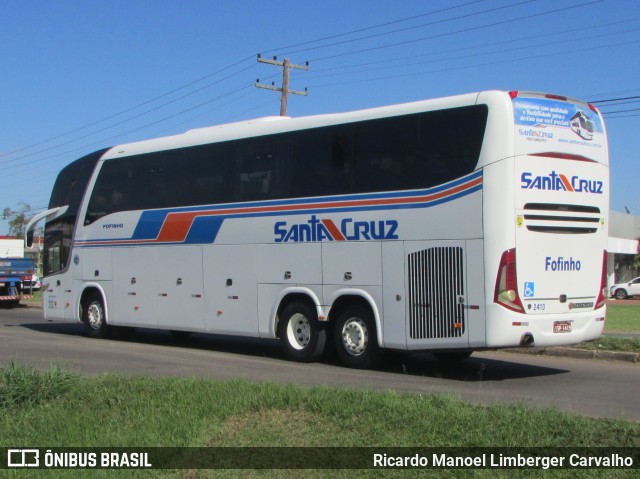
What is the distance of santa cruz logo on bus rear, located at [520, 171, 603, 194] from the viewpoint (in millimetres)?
11477

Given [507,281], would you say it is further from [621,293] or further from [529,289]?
[621,293]

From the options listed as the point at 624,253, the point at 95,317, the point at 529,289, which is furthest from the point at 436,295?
the point at 624,253

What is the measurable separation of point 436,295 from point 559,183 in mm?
2426

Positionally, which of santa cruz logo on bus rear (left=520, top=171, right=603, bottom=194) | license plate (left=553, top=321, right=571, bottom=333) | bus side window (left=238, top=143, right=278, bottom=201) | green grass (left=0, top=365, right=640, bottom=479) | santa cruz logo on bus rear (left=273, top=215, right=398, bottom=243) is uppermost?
bus side window (left=238, top=143, right=278, bottom=201)

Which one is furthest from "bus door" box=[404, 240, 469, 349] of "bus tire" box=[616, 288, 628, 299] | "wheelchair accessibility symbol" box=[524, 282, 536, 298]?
"bus tire" box=[616, 288, 628, 299]

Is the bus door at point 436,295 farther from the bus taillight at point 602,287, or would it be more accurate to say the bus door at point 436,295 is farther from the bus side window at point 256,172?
the bus side window at point 256,172

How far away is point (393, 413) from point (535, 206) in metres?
5.14

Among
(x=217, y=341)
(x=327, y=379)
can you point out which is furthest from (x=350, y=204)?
(x=217, y=341)

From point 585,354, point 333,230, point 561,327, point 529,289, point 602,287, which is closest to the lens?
point 529,289

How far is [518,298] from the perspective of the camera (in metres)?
11.4

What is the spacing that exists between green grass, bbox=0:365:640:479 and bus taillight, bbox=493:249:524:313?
3.27 meters

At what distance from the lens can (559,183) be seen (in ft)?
38.8

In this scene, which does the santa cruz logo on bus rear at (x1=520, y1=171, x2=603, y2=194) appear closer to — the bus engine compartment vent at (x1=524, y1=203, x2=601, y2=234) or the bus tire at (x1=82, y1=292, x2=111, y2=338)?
the bus engine compartment vent at (x1=524, y1=203, x2=601, y2=234)

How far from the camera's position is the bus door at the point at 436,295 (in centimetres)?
1165
